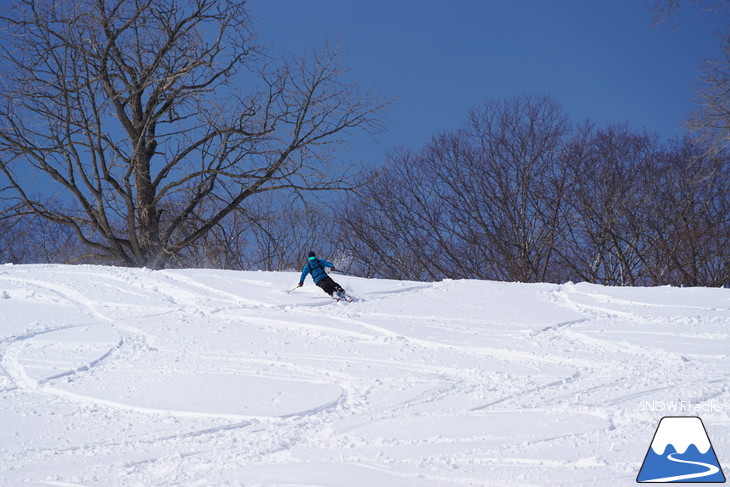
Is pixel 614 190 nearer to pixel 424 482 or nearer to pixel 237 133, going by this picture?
pixel 237 133

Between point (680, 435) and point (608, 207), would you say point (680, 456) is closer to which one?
point (680, 435)

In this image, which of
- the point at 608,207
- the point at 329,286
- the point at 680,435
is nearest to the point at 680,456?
the point at 680,435

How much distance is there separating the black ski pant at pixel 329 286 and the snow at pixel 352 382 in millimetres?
417

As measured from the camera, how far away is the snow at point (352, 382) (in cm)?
475

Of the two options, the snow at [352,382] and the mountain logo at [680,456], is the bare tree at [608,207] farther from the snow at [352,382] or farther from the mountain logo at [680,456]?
the mountain logo at [680,456]

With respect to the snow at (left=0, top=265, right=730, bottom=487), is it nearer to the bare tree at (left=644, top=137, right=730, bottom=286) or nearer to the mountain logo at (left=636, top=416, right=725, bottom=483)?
Answer: the mountain logo at (left=636, top=416, right=725, bottom=483)

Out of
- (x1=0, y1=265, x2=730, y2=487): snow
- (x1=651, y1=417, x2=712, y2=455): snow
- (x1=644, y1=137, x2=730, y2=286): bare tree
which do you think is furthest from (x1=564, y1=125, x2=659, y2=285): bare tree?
(x1=651, y1=417, x2=712, y2=455): snow

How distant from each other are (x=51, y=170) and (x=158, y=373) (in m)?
11.9

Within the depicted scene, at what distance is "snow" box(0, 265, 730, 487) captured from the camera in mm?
4746

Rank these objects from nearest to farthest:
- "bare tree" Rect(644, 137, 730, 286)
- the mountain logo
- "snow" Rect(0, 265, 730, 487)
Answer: the mountain logo, "snow" Rect(0, 265, 730, 487), "bare tree" Rect(644, 137, 730, 286)

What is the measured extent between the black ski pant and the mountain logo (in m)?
6.97

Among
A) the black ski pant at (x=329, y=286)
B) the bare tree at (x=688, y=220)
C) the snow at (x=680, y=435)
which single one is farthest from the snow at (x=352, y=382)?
the bare tree at (x=688, y=220)

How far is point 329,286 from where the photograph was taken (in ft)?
37.7

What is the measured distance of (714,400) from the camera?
5.92 meters
